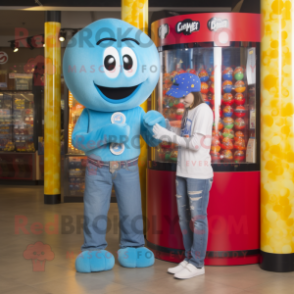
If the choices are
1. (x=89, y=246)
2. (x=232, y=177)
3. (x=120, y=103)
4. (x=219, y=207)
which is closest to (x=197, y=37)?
(x=120, y=103)

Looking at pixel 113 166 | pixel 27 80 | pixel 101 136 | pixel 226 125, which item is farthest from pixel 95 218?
pixel 27 80

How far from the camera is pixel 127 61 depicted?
3098 millimetres

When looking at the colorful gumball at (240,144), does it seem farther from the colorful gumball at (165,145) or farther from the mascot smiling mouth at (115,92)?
the mascot smiling mouth at (115,92)

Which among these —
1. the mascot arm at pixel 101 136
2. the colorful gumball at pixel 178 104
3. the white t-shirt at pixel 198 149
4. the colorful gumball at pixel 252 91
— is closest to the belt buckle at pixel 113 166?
the mascot arm at pixel 101 136

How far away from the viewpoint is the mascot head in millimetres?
3061

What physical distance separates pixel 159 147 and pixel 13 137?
6.52 m

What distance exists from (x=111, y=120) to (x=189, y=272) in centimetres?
127

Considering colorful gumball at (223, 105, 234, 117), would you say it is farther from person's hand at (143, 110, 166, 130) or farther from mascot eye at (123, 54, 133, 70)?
mascot eye at (123, 54, 133, 70)

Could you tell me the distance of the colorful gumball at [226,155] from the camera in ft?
11.5

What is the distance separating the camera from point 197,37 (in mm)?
3467

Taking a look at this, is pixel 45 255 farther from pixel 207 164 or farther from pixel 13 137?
pixel 13 137

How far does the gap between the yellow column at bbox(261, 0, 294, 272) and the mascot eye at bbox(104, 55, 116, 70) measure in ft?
3.86

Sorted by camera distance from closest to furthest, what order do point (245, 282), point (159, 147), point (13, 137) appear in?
point (245, 282) → point (159, 147) → point (13, 137)

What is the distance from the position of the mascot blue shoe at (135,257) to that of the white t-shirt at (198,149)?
729 mm
